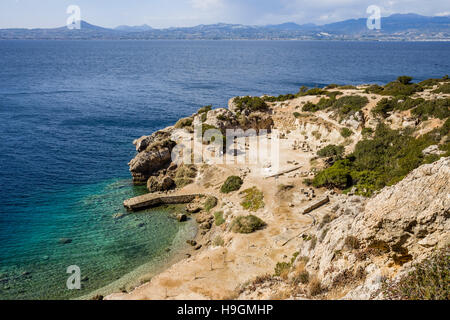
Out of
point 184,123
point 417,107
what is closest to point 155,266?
point 184,123

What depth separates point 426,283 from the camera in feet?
35.5

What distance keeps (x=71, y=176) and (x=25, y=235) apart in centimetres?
1508

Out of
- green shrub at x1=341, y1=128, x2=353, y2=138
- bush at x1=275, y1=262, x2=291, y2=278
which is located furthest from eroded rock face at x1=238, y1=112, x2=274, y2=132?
bush at x1=275, y1=262, x2=291, y2=278

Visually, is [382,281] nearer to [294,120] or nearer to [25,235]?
[25,235]

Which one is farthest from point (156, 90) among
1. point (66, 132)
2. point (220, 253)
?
point (220, 253)

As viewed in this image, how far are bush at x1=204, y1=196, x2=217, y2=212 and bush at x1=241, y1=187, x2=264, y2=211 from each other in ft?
12.2

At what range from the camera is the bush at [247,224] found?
2878 cm

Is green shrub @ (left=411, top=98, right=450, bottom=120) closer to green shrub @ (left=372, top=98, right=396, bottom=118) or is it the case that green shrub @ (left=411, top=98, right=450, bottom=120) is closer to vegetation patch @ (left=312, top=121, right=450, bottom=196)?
vegetation patch @ (left=312, top=121, right=450, bottom=196)

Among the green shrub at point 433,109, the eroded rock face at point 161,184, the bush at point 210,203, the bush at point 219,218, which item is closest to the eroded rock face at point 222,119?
the eroded rock face at point 161,184

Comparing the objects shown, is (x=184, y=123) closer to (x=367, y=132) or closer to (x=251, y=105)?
(x=251, y=105)

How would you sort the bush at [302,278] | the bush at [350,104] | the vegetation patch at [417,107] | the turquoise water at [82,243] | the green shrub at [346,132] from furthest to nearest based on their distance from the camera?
the bush at [350,104] < the green shrub at [346,132] < the vegetation patch at [417,107] < the turquoise water at [82,243] < the bush at [302,278]

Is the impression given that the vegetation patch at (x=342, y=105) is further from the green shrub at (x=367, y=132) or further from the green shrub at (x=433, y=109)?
the green shrub at (x=433, y=109)

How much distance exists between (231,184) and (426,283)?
95.5 feet

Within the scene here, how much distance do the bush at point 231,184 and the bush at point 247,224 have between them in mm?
8665
